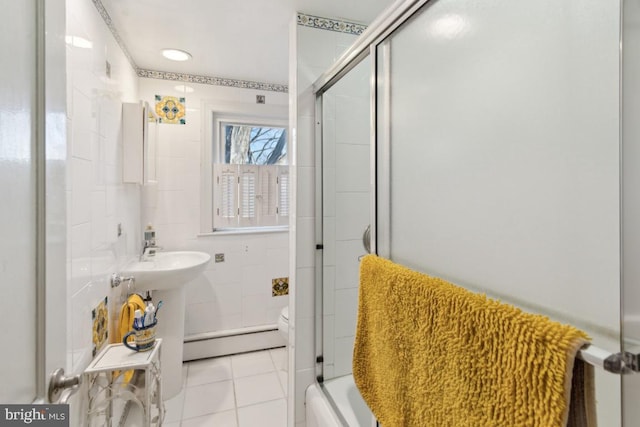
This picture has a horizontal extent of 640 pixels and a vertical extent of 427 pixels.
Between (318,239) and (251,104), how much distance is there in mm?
1564

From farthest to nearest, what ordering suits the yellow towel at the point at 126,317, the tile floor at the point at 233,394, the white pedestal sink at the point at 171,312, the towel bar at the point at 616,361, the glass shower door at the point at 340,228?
the white pedestal sink at the point at 171,312 → the tile floor at the point at 233,394 → the yellow towel at the point at 126,317 → the glass shower door at the point at 340,228 → the towel bar at the point at 616,361

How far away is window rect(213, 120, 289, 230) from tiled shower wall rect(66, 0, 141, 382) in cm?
83

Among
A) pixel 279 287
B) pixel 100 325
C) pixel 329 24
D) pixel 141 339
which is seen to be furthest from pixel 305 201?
pixel 279 287

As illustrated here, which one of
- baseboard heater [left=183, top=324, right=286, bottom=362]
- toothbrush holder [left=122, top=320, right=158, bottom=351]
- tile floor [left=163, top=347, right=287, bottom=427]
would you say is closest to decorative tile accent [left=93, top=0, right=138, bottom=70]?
toothbrush holder [left=122, top=320, right=158, bottom=351]

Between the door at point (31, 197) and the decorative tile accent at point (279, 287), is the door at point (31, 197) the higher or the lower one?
the higher one

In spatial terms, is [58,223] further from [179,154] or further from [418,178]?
[179,154]

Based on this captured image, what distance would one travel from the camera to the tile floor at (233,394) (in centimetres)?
179

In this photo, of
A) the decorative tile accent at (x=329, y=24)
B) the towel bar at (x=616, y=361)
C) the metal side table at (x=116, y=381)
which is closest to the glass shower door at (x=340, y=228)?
the decorative tile accent at (x=329, y=24)

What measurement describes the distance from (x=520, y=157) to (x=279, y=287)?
7.81 feet

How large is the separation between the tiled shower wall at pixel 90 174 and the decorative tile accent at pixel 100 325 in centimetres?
4

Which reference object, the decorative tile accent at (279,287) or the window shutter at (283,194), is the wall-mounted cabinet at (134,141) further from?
the decorative tile accent at (279,287)

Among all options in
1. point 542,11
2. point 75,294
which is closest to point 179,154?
point 75,294
